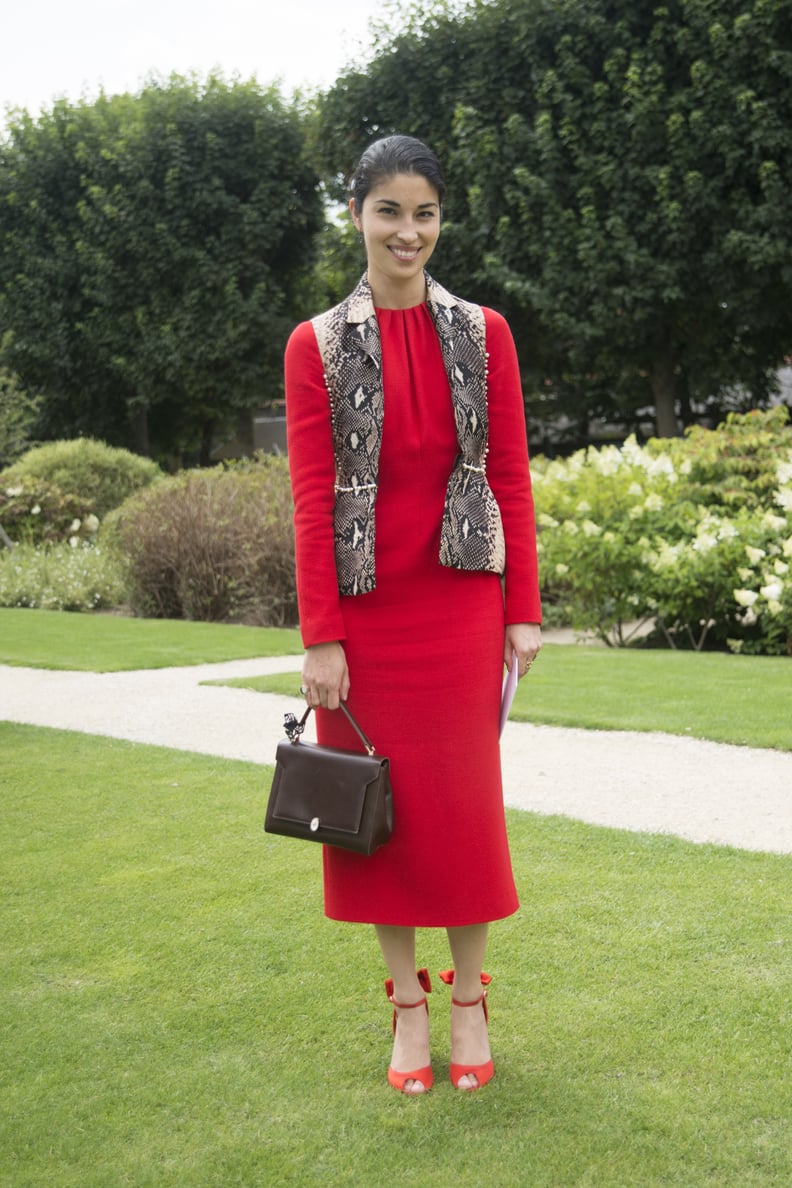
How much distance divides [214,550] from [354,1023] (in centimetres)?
1010

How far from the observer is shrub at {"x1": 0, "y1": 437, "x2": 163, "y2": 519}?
→ 19047 millimetres

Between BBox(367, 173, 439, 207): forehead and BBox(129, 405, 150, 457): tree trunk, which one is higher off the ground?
BBox(129, 405, 150, 457): tree trunk

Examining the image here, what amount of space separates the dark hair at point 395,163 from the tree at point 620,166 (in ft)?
53.4

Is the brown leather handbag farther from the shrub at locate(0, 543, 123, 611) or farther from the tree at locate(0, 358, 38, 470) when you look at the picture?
the tree at locate(0, 358, 38, 470)

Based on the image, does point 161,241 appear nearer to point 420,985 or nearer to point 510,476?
point 510,476

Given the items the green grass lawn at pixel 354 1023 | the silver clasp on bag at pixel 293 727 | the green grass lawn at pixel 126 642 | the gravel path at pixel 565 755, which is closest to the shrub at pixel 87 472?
the green grass lawn at pixel 126 642

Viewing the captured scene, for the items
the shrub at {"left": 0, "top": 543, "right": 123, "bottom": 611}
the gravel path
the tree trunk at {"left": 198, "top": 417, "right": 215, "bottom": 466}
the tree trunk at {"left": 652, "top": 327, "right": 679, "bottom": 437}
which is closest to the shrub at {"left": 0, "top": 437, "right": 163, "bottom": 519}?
the shrub at {"left": 0, "top": 543, "right": 123, "bottom": 611}

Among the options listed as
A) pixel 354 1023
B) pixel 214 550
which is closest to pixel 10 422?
pixel 214 550

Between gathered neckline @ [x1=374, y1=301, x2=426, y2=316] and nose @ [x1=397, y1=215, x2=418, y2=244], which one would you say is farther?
gathered neckline @ [x1=374, y1=301, x2=426, y2=316]

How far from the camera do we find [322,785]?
278cm

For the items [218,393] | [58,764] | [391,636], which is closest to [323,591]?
[391,636]

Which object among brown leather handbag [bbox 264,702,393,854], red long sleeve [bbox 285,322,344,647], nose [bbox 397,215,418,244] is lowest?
brown leather handbag [bbox 264,702,393,854]

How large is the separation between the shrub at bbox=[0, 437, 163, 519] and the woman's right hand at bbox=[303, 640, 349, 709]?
16448 mm

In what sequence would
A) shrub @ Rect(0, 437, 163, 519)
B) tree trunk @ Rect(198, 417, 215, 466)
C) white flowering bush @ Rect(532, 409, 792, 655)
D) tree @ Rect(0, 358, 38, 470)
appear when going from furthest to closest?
tree trunk @ Rect(198, 417, 215, 466) < tree @ Rect(0, 358, 38, 470) < shrub @ Rect(0, 437, 163, 519) < white flowering bush @ Rect(532, 409, 792, 655)
